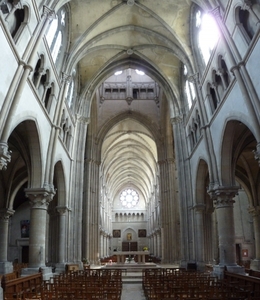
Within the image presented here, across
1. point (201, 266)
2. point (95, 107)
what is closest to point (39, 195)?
point (201, 266)

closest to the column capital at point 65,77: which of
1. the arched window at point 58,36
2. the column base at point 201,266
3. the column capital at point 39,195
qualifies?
the arched window at point 58,36

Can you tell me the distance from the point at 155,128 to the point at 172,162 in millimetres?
4366

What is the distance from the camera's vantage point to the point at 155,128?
36.4m

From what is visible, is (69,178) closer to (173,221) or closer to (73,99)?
(73,99)

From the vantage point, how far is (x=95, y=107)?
35.1m

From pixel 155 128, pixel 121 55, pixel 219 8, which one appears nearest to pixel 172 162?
pixel 155 128

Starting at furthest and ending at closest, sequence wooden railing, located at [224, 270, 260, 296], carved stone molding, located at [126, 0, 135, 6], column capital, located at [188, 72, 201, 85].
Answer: carved stone molding, located at [126, 0, 135, 6] → column capital, located at [188, 72, 201, 85] → wooden railing, located at [224, 270, 260, 296]

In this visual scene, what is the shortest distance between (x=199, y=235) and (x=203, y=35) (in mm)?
12649

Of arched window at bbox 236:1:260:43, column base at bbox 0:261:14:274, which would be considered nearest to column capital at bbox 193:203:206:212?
arched window at bbox 236:1:260:43

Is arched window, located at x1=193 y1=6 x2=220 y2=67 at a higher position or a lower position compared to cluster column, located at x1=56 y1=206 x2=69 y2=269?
higher

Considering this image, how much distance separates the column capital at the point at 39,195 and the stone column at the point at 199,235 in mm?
10389

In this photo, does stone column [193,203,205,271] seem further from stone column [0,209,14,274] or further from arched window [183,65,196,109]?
stone column [0,209,14,274]

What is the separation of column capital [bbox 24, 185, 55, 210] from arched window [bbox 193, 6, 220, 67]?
1124 centimetres

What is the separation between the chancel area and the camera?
42.8 ft
